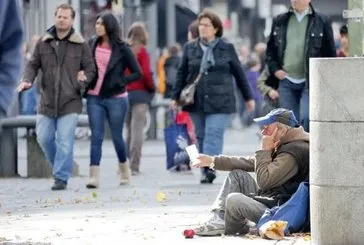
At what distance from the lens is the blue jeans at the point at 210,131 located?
49.9 ft

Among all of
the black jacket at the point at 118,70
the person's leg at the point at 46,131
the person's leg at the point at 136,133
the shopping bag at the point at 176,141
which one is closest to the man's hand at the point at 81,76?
the black jacket at the point at 118,70

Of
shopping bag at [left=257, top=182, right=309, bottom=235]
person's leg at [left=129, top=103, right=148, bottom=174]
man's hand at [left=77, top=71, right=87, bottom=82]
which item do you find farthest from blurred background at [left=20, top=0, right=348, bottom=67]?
shopping bag at [left=257, top=182, right=309, bottom=235]

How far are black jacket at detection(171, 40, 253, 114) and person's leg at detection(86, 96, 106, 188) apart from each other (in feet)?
2.95

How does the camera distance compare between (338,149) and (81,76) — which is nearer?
(338,149)

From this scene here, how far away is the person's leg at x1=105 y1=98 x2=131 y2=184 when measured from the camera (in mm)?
15312

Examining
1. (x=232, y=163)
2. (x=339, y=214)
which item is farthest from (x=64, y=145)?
(x=339, y=214)

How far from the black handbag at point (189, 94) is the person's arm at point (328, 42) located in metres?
1.94

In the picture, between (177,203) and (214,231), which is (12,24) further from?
(177,203)

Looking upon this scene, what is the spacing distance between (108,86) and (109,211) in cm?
311

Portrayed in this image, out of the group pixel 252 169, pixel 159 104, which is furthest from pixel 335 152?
pixel 159 104

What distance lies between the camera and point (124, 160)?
51.4 ft

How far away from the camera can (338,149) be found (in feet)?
29.2

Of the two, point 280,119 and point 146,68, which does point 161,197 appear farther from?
point 146,68

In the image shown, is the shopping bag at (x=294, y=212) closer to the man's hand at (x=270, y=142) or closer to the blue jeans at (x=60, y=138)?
the man's hand at (x=270, y=142)
